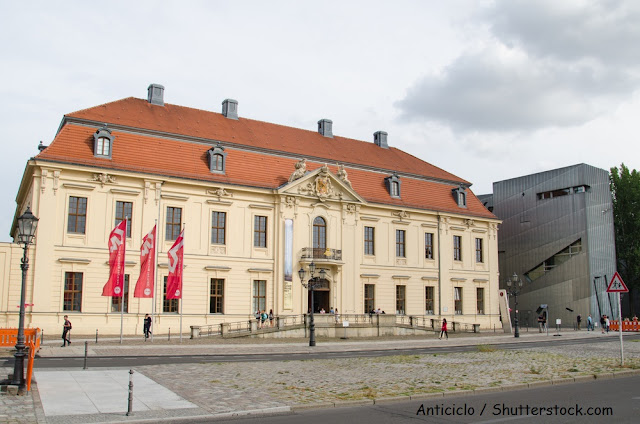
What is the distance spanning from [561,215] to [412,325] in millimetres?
23792

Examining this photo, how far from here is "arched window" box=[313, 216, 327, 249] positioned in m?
45.7

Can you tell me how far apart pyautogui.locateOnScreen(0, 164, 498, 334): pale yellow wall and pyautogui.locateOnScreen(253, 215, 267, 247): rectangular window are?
372 millimetres

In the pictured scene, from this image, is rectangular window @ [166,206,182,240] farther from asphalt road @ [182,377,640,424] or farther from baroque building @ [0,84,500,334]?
asphalt road @ [182,377,640,424]

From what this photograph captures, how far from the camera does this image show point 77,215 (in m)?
36.9

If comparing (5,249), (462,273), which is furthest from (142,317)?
(462,273)

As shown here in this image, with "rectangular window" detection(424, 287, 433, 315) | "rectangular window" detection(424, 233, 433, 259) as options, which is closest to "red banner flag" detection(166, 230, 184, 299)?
"rectangular window" detection(424, 287, 433, 315)

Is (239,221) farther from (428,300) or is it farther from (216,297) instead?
(428,300)

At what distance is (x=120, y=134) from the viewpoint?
3928 centimetres

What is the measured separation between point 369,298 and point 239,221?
12.6 metres

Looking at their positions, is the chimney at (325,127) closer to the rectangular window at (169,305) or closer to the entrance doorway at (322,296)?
the entrance doorway at (322,296)

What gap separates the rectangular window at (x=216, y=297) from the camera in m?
40.8

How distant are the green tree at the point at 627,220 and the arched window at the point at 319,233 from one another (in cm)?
3586

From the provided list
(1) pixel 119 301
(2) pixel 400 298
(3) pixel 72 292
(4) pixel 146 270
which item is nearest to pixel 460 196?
(2) pixel 400 298

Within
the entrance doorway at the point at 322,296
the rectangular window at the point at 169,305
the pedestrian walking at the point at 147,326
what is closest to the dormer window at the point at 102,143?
the rectangular window at the point at 169,305
